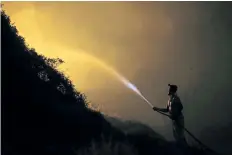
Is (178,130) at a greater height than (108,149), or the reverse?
(178,130)

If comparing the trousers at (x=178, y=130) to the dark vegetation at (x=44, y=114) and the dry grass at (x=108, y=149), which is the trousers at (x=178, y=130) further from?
the dry grass at (x=108, y=149)

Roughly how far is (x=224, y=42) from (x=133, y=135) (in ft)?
2.32

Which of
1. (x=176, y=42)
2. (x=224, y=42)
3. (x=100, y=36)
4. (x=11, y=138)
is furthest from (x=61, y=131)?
(x=224, y=42)

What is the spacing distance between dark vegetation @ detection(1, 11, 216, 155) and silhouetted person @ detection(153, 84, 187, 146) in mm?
59

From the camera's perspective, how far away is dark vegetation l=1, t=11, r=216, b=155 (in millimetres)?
2158

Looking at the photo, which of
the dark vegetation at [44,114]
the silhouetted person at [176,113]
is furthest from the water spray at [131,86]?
the dark vegetation at [44,114]

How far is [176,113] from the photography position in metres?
2.18

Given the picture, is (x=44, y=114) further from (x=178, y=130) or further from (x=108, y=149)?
(x=178, y=130)

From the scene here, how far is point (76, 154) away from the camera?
2.15 meters

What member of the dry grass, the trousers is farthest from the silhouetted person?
the dry grass

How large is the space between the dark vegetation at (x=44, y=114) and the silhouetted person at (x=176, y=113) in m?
0.06

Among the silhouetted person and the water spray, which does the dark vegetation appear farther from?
the water spray

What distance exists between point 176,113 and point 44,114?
0.71 metres

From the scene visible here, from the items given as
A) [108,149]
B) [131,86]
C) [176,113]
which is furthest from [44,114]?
[176,113]
